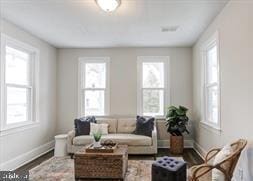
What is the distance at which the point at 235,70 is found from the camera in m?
3.31

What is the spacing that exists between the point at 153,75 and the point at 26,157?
364 cm

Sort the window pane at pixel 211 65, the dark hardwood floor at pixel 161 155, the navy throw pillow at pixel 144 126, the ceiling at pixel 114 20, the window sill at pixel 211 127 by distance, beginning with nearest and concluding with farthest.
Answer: the ceiling at pixel 114 20 → the window sill at pixel 211 127 → the dark hardwood floor at pixel 161 155 → the window pane at pixel 211 65 → the navy throw pillow at pixel 144 126

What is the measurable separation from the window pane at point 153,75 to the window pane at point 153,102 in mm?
189

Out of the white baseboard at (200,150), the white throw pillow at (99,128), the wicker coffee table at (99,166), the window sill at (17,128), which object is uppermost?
the window sill at (17,128)

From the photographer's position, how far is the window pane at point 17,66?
4.41 m

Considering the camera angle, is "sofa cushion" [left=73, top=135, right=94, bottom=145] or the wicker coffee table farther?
"sofa cushion" [left=73, top=135, right=94, bottom=145]

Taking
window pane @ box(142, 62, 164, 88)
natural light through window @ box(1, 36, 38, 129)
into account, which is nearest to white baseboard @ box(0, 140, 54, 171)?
natural light through window @ box(1, 36, 38, 129)

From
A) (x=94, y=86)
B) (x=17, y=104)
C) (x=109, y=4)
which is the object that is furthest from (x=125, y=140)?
(x=109, y=4)

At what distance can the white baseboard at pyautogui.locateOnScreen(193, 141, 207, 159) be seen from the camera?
16.6 feet

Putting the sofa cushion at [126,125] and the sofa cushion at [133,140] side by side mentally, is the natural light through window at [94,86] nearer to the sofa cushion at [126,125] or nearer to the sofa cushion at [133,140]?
A: the sofa cushion at [126,125]

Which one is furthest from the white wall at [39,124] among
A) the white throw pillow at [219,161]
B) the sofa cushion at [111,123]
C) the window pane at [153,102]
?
the white throw pillow at [219,161]

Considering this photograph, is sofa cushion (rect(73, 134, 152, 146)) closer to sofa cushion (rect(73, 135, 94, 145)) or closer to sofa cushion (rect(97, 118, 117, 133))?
sofa cushion (rect(73, 135, 94, 145))

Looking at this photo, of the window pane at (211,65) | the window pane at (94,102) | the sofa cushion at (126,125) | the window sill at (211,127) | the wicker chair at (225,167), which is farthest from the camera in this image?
the window pane at (94,102)

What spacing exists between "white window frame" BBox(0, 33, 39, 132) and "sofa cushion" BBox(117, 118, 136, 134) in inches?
76.4
